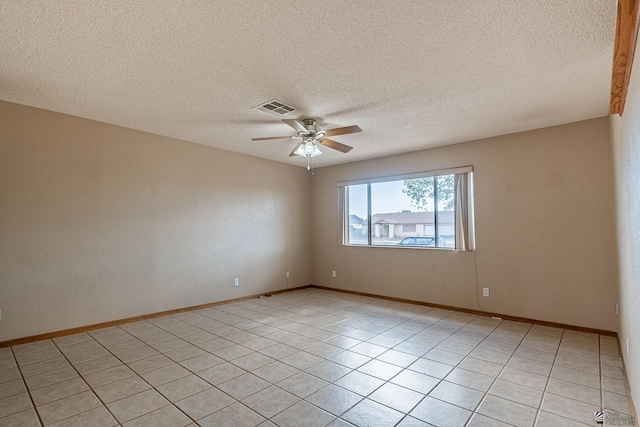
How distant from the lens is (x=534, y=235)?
13.9 feet

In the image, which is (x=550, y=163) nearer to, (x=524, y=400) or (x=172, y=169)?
(x=524, y=400)

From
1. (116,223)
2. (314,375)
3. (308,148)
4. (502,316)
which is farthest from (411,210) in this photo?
(116,223)

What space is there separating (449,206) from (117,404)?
4775 mm

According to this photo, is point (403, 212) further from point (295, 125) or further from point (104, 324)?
point (104, 324)

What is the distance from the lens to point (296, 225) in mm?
6715

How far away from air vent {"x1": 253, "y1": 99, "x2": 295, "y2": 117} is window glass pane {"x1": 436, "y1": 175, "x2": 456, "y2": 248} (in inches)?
115

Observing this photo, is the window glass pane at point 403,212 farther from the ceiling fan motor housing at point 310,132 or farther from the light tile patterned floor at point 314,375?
the ceiling fan motor housing at point 310,132

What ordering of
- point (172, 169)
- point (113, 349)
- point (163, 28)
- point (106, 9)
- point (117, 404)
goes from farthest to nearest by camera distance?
point (172, 169) < point (113, 349) < point (117, 404) < point (163, 28) < point (106, 9)

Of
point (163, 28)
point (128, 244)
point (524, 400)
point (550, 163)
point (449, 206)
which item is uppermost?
point (163, 28)

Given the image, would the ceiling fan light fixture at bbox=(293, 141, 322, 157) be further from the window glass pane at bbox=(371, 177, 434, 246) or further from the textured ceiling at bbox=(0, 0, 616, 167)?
the window glass pane at bbox=(371, 177, 434, 246)

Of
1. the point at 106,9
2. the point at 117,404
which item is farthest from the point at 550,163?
the point at 117,404

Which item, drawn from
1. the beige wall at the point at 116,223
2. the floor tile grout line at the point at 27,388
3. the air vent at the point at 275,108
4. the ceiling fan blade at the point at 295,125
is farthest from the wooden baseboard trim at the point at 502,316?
the floor tile grout line at the point at 27,388

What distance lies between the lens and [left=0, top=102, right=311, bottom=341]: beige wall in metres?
3.51

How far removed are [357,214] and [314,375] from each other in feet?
13.2
